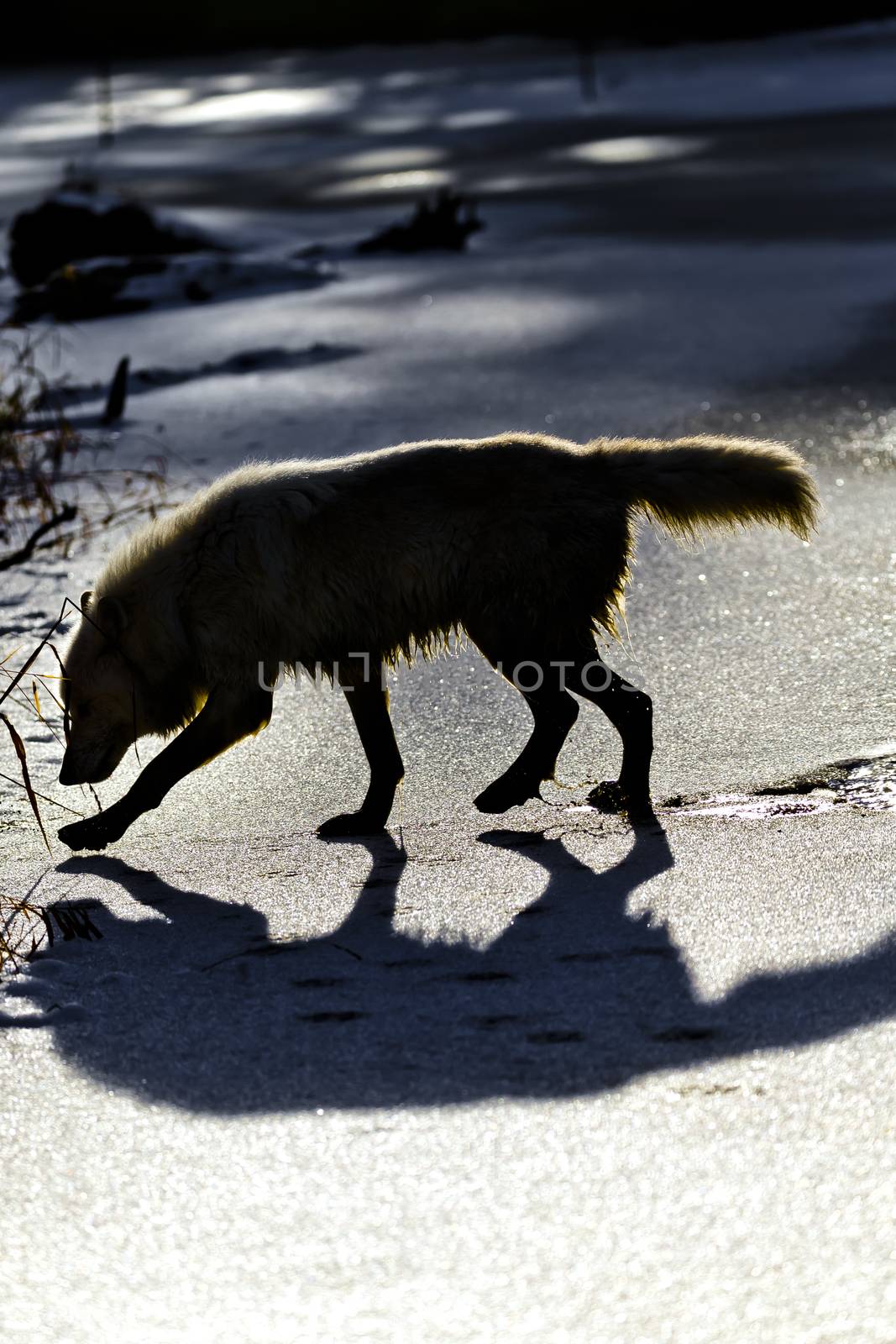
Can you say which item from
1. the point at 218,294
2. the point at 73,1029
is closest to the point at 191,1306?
→ the point at 73,1029

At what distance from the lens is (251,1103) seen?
277 cm

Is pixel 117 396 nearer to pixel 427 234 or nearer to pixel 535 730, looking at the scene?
pixel 535 730

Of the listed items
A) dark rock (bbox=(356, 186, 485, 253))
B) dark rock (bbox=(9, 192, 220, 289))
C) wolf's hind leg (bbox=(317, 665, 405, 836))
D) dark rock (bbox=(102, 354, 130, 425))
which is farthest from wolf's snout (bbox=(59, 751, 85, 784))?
dark rock (bbox=(356, 186, 485, 253))

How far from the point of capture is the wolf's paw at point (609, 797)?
14.1 feet

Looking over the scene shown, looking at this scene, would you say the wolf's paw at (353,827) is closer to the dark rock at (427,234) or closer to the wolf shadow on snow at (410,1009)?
the wolf shadow on snow at (410,1009)

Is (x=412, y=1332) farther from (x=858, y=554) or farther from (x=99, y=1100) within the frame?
(x=858, y=554)

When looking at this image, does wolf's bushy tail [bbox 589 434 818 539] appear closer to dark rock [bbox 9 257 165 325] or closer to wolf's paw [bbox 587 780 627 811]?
wolf's paw [bbox 587 780 627 811]

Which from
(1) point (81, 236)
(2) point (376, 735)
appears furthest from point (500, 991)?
(1) point (81, 236)

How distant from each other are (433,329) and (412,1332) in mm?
8714

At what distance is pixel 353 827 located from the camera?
430 centimetres

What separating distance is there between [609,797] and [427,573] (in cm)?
76

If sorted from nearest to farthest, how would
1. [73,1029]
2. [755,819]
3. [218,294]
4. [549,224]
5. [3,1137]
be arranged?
[3,1137]
[73,1029]
[755,819]
[218,294]
[549,224]

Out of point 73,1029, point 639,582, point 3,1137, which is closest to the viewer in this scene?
point 3,1137

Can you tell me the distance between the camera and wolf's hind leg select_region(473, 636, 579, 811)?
14.2 ft
